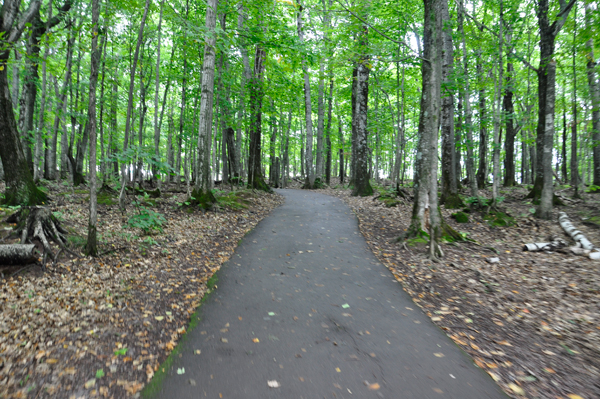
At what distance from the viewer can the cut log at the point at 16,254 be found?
15.7 feet

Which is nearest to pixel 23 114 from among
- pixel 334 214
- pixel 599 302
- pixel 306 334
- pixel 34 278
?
pixel 34 278

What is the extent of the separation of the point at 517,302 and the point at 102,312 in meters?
6.30

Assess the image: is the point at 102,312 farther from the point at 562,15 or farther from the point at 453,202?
the point at 562,15

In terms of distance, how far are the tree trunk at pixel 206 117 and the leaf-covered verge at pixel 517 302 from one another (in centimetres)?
622

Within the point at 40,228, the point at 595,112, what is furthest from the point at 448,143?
the point at 40,228

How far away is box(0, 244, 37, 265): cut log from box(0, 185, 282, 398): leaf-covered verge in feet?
0.42

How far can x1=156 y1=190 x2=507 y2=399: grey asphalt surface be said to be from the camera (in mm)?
2871

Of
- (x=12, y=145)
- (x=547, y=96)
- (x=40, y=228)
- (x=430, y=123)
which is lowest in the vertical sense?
(x=40, y=228)

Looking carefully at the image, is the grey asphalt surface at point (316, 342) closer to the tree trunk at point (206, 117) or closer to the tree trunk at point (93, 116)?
the tree trunk at point (93, 116)

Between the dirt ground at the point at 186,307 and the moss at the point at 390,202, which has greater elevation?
the moss at the point at 390,202

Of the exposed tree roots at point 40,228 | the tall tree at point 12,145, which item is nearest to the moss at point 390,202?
the exposed tree roots at point 40,228

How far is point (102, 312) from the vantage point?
162 inches

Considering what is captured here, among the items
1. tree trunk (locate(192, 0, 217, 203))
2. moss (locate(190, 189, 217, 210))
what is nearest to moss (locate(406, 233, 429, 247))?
moss (locate(190, 189, 217, 210))

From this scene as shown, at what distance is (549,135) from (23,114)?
1865 centimetres
